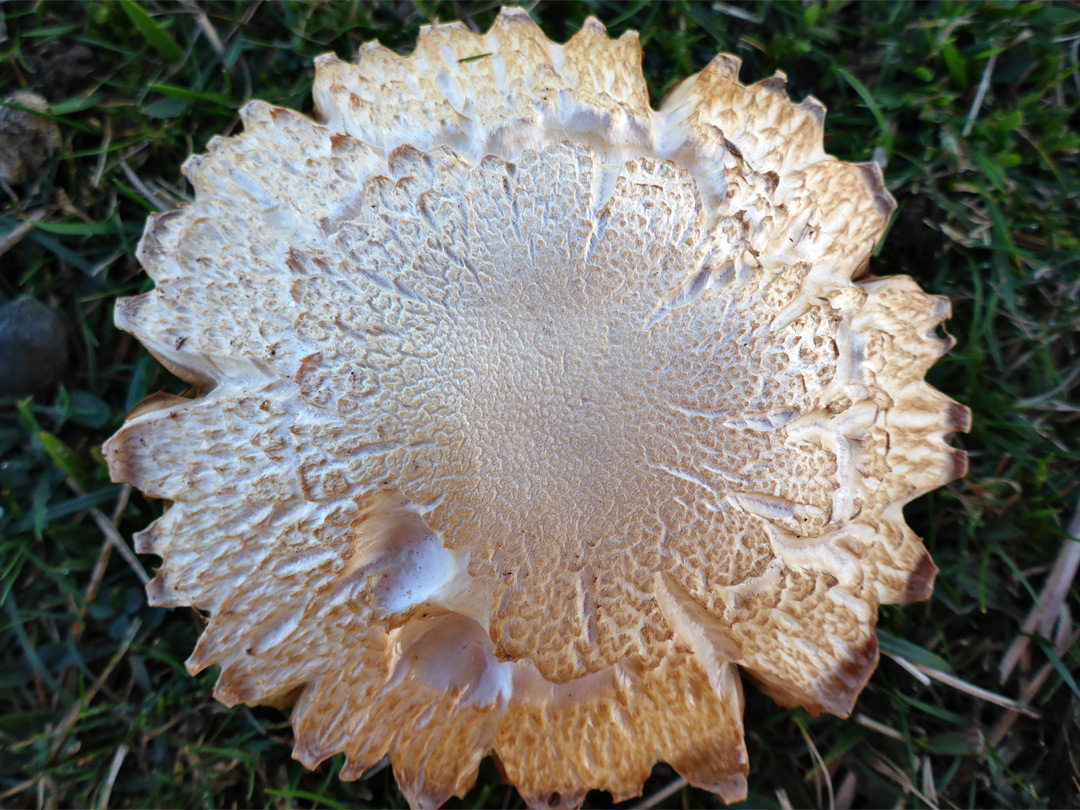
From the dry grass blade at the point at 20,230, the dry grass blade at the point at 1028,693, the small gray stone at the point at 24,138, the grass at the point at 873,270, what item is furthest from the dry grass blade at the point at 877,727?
the small gray stone at the point at 24,138

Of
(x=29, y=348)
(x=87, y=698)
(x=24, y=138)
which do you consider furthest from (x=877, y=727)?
(x=24, y=138)

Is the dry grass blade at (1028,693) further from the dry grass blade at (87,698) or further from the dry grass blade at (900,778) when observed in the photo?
the dry grass blade at (87,698)

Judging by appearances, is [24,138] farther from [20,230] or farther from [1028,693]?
[1028,693]

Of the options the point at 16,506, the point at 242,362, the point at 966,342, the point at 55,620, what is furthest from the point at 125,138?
the point at 966,342

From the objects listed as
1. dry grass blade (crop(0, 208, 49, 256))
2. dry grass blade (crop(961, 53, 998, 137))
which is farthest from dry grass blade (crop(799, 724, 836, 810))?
dry grass blade (crop(0, 208, 49, 256))

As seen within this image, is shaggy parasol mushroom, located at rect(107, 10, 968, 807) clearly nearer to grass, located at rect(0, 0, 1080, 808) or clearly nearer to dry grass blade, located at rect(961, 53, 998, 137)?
grass, located at rect(0, 0, 1080, 808)
